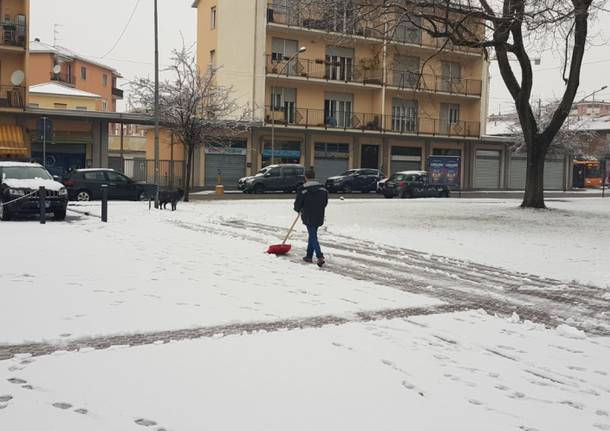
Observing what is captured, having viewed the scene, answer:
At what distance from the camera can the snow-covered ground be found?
4289 millimetres

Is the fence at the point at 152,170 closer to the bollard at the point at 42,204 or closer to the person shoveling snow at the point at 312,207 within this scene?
the bollard at the point at 42,204

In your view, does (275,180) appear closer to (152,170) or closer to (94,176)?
(152,170)

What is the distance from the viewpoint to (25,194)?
691 inches

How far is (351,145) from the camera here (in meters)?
48.0

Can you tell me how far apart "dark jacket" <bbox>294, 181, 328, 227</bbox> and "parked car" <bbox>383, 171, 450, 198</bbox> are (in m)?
24.8

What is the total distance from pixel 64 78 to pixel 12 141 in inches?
989

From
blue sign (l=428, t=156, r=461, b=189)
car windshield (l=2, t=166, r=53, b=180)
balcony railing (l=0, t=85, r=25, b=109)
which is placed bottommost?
car windshield (l=2, t=166, r=53, b=180)

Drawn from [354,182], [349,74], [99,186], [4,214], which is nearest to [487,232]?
[4,214]

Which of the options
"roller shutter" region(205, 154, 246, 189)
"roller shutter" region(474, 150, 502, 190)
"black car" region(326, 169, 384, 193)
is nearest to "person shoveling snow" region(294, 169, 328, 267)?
"black car" region(326, 169, 384, 193)

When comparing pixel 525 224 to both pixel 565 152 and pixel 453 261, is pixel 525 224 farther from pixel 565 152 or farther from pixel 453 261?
pixel 565 152

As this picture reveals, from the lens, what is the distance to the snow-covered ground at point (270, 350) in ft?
14.1

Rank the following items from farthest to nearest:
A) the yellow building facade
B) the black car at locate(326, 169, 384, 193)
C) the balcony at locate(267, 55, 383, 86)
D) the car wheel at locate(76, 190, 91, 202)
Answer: the balcony at locate(267, 55, 383, 86)
the yellow building facade
the black car at locate(326, 169, 384, 193)
the car wheel at locate(76, 190, 91, 202)

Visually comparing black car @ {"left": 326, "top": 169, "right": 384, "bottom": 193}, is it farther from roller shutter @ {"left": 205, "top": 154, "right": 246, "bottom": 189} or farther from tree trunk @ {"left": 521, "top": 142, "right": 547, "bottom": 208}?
tree trunk @ {"left": 521, "top": 142, "right": 547, "bottom": 208}

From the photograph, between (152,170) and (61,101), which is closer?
(152,170)
